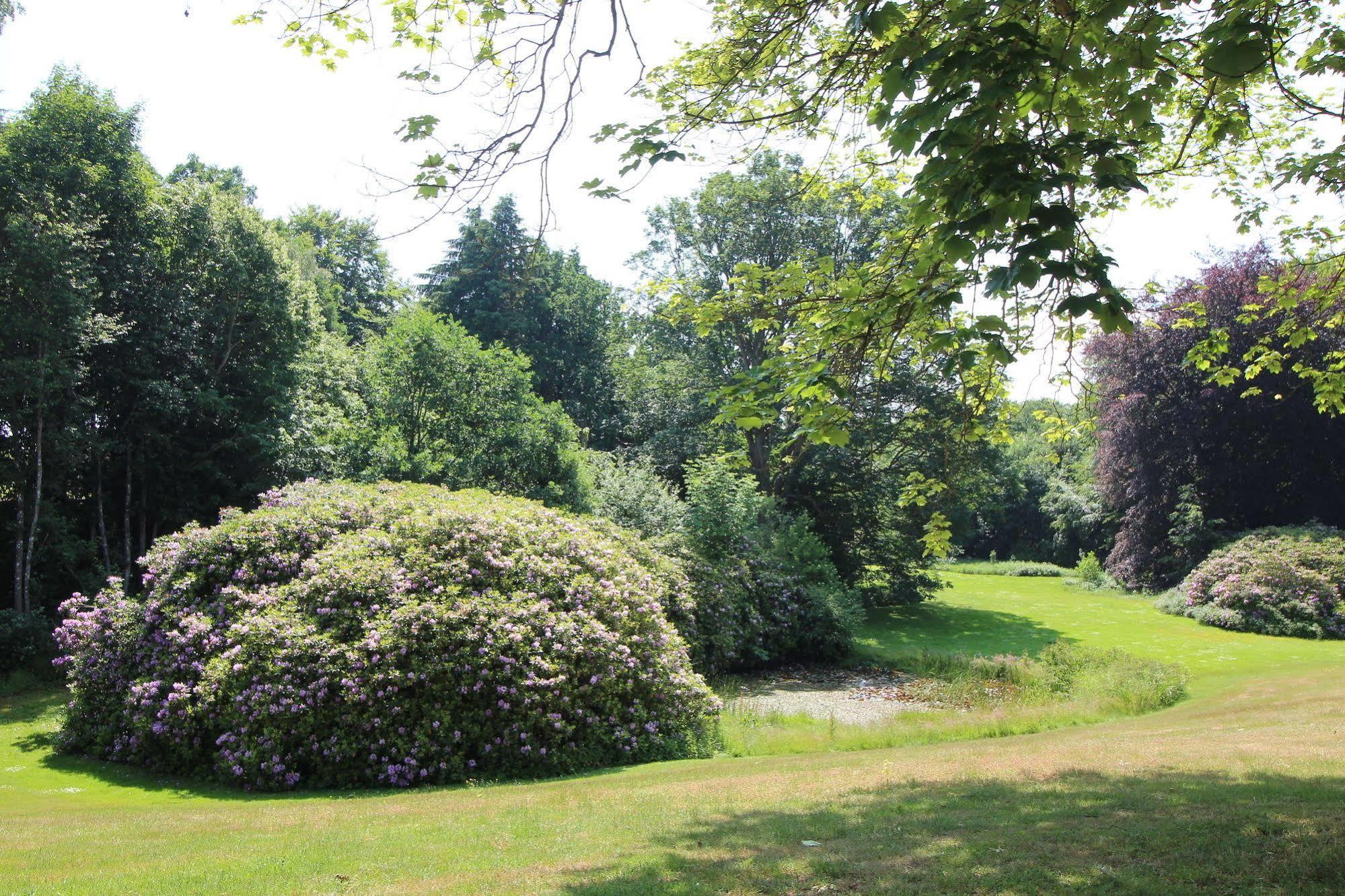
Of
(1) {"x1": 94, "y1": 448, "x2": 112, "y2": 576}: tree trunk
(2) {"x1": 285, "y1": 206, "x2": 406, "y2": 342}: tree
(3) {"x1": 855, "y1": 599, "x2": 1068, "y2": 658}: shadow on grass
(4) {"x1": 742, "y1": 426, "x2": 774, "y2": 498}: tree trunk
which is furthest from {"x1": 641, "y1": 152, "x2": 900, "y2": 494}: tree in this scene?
(1) {"x1": 94, "y1": 448, "x2": 112, "y2": 576}: tree trunk

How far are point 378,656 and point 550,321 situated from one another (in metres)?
33.7

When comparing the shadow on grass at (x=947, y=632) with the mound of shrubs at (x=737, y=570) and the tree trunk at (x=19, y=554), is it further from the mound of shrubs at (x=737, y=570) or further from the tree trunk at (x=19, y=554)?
the tree trunk at (x=19, y=554)

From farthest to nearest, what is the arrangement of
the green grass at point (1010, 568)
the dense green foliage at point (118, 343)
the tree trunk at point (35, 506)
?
the green grass at point (1010, 568) < the tree trunk at point (35, 506) < the dense green foliage at point (118, 343)

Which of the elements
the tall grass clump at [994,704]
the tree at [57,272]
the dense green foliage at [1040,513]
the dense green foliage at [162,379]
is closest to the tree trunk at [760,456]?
the dense green foliage at [1040,513]

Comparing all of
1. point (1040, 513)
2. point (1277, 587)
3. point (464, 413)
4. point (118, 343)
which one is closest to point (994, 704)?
point (464, 413)

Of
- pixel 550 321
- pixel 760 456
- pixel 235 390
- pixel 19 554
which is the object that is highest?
pixel 550 321

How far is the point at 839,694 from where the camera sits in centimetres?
1502

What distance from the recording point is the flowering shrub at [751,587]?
1609cm

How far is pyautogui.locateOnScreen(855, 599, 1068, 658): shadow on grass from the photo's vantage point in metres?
19.7

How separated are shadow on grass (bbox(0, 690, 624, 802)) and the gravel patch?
4615mm

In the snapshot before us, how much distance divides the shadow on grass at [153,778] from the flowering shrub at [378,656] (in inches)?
6.4

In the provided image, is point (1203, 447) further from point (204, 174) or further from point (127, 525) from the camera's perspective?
point (204, 174)

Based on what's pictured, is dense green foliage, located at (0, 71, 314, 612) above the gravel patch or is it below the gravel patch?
above

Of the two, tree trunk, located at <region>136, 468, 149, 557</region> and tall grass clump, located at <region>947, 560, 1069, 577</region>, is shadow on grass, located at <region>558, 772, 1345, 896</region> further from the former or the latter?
tall grass clump, located at <region>947, 560, 1069, 577</region>
